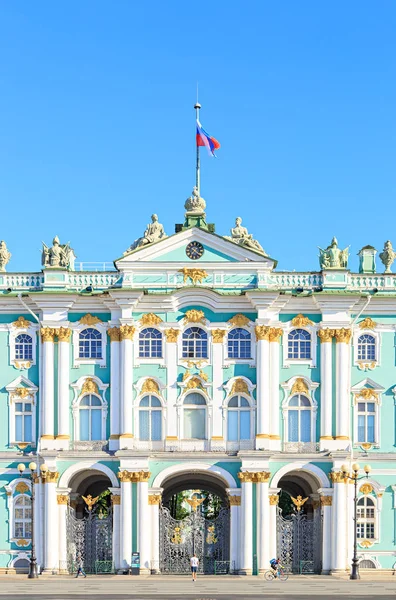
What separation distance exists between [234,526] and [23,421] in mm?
13722

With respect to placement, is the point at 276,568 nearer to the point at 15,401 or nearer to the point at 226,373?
the point at 226,373

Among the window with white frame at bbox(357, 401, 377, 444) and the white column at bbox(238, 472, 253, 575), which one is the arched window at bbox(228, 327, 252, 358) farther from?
the window with white frame at bbox(357, 401, 377, 444)

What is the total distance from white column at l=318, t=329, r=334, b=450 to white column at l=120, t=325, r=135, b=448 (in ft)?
36.2

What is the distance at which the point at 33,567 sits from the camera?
79750 millimetres

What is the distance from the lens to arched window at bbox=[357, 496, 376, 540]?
85375mm

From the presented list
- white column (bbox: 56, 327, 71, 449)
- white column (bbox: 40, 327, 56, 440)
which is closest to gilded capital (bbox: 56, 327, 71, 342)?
white column (bbox: 56, 327, 71, 449)

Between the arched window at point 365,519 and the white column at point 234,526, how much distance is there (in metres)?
7.18

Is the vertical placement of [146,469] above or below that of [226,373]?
below

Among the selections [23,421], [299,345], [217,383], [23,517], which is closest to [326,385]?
[299,345]

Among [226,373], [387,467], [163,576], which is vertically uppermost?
[226,373]

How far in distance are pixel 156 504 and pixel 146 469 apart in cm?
223

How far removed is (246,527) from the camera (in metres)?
83.4

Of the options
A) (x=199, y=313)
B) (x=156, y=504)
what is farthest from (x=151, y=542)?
(x=199, y=313)

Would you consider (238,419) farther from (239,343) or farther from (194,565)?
(194,565)
